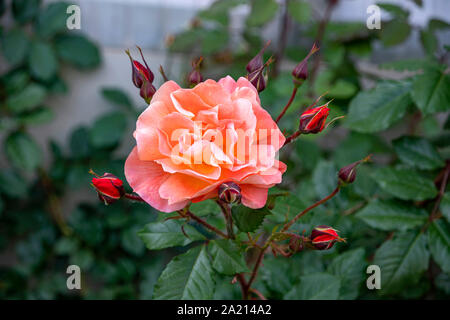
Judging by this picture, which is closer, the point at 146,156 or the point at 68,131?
the point at 146,156

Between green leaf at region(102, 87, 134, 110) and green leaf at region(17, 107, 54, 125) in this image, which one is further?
green leaf at region(102, 87, 134, 110)

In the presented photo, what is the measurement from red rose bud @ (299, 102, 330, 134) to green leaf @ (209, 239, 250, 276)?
183mm

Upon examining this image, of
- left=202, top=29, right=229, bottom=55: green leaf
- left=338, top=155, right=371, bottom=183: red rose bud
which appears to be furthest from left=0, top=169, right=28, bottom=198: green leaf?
left=338, top=155, right=371, bottom=183: red rose bud

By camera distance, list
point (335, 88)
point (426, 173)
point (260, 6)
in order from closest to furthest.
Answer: point (426, 173) → point (335, 88) → point (260, 6)

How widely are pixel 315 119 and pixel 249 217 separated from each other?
139 mm

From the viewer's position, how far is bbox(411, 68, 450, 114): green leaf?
0.70 meters

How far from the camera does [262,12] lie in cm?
122

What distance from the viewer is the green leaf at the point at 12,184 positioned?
1482 millimetres

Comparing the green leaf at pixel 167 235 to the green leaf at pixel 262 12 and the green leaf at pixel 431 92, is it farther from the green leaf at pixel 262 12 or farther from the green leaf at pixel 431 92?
the green leaf at pixel 262 12

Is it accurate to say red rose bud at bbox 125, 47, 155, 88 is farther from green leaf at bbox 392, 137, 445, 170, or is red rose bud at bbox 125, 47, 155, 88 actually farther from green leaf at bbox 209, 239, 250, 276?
green leaf at bbox 392, 137, 445, 170

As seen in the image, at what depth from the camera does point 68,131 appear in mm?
1655

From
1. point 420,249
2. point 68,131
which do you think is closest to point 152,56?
point 68,131

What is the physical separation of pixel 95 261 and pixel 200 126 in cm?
134
